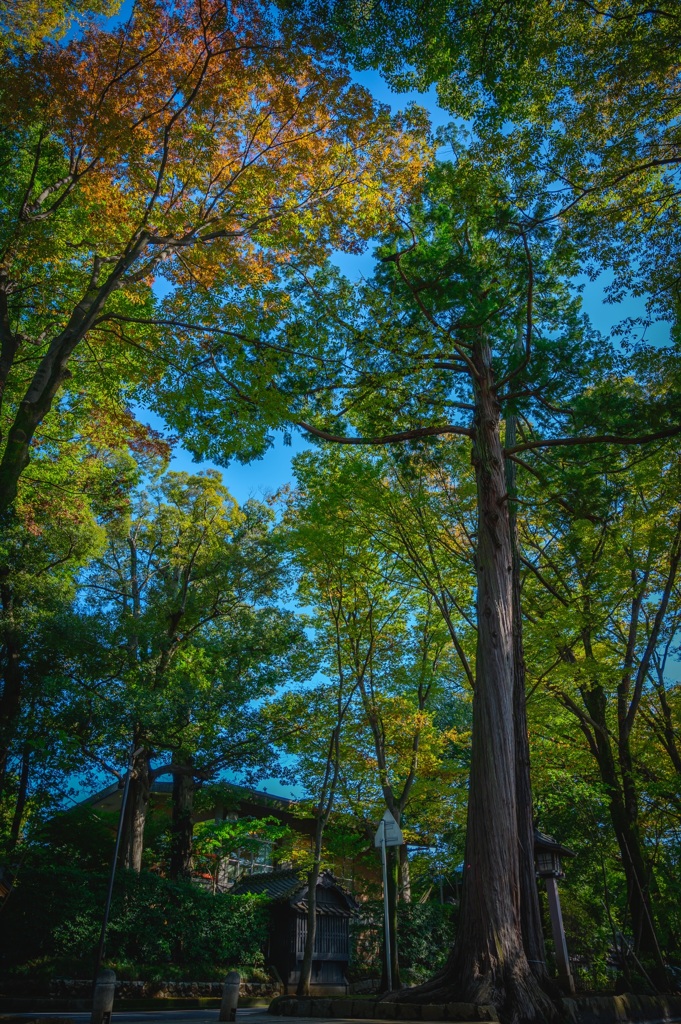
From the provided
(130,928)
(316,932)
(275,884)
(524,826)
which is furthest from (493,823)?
(275,884)

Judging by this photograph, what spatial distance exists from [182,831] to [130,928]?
11.1 feet

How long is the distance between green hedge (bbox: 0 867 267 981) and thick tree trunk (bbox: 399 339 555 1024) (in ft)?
31.2

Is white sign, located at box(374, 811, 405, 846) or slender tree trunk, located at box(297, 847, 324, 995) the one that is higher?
white sign, located at box(374, 811, 405, 846)

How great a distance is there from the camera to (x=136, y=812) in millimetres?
14719

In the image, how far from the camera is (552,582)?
477 inches

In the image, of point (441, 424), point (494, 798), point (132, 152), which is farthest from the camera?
point (441, 424)

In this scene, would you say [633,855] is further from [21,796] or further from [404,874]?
[21,796]

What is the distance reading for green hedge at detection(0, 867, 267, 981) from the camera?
11.6m

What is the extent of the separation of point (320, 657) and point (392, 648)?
6.48ft

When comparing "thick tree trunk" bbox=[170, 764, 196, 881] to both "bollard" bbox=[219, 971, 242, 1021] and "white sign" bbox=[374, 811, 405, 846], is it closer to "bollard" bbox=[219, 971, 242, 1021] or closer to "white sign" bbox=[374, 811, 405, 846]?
"bollard" bbox=[219, 971, 242, 1021]

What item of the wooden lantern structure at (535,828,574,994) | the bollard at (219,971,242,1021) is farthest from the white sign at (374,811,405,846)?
the wooden lantern structure at (535,828,574,994)

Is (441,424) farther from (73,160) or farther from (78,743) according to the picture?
(78,743)

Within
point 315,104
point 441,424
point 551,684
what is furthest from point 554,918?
point 315,104

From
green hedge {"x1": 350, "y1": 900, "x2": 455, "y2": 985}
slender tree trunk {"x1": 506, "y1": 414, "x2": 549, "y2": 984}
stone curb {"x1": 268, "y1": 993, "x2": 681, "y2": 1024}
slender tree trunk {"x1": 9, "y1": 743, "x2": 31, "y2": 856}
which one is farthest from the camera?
green hedge {"x1": 350, "y1": 900, "x2": 455, "y2": 985}
